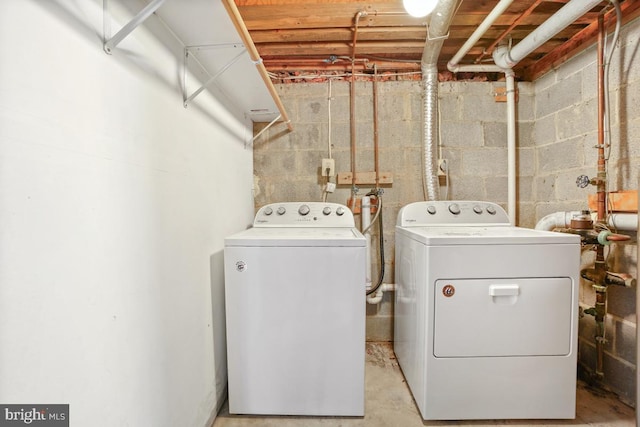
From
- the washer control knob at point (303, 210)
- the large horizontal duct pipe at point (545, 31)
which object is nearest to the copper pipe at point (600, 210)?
the large horizontal duct pipe at point (545, 31)

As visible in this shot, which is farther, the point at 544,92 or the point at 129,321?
the point at 544,92

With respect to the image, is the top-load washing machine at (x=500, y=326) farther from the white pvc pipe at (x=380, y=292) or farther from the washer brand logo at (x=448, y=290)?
the white pvc pipe at (x=380, y=292)

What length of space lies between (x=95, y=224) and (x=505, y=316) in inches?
58.6

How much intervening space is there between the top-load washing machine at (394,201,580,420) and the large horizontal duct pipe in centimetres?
101

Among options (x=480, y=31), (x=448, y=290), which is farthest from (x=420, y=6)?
(x=448, y=290)

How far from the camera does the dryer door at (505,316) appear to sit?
1201 mm

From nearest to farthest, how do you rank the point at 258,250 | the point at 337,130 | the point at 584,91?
the point at 258,250 → the point at 584,91 → the point at 337,130

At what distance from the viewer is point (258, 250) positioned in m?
1.23

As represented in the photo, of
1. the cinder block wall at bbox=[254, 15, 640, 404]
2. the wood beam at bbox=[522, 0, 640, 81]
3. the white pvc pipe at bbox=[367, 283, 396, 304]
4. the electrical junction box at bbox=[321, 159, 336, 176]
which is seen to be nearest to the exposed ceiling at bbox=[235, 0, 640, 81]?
the wood beam at bbox=[522, 0, 640, 81]

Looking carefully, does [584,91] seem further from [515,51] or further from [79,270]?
[79,270]

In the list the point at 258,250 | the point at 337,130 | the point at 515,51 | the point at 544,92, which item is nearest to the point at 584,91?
the point at 544,92

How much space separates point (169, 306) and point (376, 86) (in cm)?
183

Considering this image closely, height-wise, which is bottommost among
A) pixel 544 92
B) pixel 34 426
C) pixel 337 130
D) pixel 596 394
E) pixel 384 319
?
pixel 596 394

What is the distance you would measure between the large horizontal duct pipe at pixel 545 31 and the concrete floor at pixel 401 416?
1828 mm
